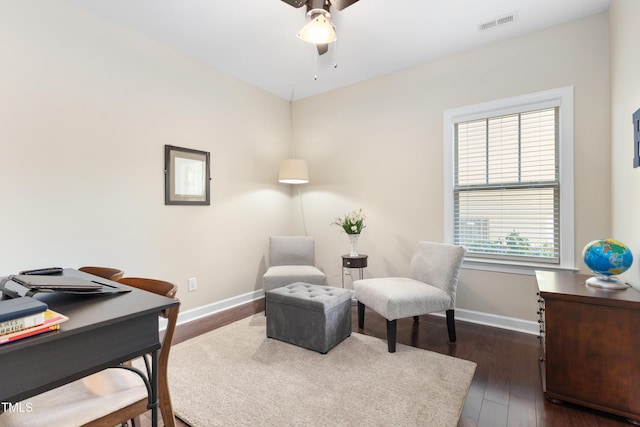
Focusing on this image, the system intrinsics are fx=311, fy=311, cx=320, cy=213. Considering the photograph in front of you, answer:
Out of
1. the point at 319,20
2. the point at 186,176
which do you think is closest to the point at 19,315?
the point at 319,20

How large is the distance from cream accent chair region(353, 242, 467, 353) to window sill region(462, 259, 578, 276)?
1.60ft

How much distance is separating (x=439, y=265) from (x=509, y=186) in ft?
3.38

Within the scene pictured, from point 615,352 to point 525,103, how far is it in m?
2.13

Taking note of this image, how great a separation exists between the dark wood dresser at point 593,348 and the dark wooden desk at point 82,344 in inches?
81.2

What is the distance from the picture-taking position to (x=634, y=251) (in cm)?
190

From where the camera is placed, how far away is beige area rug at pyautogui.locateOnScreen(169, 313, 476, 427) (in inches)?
67.7

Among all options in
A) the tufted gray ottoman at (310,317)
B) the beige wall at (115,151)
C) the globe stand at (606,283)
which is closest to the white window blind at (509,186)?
the globe stand at (606,283)

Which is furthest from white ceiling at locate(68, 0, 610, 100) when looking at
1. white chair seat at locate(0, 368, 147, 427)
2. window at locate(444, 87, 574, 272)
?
white chair seat at locate(0, 368, 147, 427)

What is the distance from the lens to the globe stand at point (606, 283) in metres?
1.83

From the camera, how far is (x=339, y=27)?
2699mm

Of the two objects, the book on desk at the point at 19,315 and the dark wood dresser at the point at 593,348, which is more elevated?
the book on desk at the point at 19,315

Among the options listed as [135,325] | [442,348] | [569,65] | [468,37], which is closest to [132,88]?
[135,325]

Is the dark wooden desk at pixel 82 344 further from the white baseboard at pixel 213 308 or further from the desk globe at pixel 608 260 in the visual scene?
the desk globe at pixel 608 260

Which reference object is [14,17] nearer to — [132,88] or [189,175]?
[132,88]
